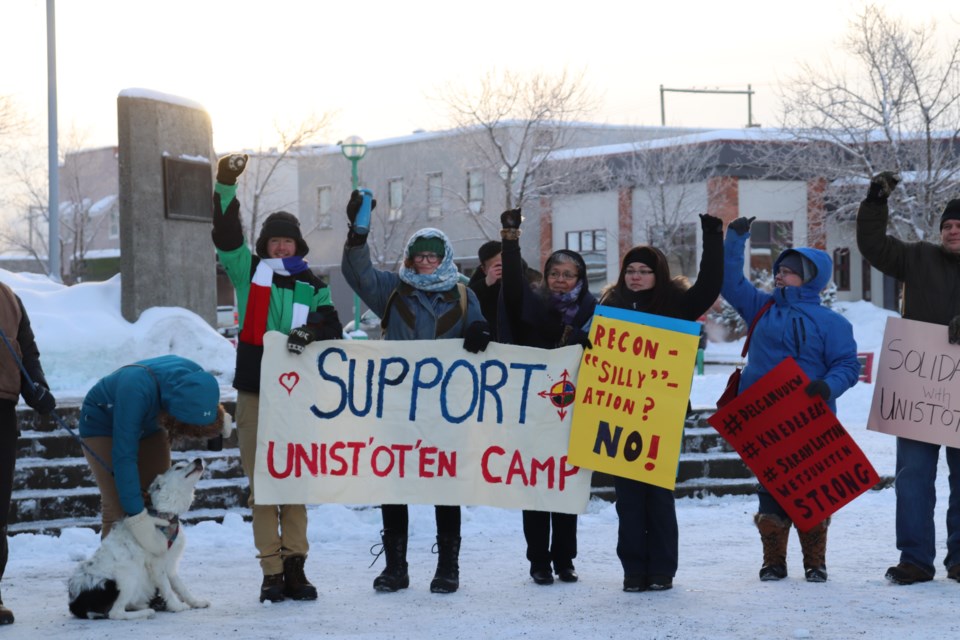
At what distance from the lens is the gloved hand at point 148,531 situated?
6023 mm

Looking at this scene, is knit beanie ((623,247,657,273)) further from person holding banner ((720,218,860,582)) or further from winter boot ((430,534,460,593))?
winter boot ((430,534,460,593))

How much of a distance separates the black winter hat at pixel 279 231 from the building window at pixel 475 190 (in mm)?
36767

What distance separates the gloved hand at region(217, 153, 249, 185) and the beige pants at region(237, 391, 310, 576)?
45.4 inches

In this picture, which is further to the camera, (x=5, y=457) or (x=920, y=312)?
(x=920, y=312)

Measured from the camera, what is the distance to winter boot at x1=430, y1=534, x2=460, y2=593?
263 inches

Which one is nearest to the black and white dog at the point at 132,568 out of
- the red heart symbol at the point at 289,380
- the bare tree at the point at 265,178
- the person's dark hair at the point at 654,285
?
the red heart symbol at the point at 289,380

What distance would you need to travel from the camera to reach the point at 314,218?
5088cm

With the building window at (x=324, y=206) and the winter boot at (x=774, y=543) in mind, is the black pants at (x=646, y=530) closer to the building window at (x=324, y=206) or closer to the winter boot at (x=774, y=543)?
the winter boot at (x=774, y=543)

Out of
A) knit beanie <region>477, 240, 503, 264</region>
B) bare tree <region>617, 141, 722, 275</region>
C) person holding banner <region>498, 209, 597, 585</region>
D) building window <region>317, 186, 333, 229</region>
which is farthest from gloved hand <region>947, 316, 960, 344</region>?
building window <region>317, 186, 333, 229</region>

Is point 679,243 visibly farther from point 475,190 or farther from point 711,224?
point 711,224

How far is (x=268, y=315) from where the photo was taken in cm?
668

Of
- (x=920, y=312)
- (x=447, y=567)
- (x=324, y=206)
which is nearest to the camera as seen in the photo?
(x=447, y=567)

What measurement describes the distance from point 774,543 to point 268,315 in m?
3.03

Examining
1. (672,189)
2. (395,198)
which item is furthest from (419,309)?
(395,198)
